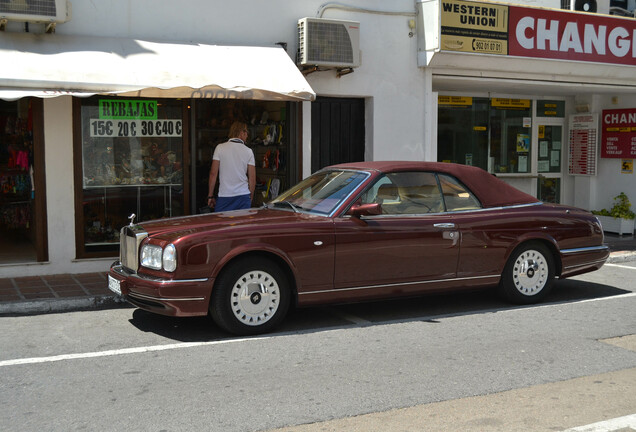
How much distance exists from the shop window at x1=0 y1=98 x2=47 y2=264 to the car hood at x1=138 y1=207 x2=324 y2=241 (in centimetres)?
332

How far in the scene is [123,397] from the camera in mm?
5051

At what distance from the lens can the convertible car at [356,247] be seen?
652 centimetres

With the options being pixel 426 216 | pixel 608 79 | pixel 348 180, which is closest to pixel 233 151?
pixel 348 180

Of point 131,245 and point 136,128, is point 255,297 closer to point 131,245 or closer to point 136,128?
point 131,245

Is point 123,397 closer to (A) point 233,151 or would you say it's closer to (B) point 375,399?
(B) point 375,399

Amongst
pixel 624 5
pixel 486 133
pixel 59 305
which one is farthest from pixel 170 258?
pixel 624 5

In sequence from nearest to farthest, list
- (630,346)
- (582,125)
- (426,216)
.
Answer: (630,346)
(426,216)
(582,125)

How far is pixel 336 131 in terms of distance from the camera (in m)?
11.8

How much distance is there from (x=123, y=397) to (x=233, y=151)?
5.16 metres

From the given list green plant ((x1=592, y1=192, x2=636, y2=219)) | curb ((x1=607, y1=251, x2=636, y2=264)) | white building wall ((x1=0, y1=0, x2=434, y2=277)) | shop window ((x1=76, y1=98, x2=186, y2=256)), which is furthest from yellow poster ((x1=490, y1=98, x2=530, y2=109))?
shop window ((x1=76, y1=98, x2=186, y2=256))

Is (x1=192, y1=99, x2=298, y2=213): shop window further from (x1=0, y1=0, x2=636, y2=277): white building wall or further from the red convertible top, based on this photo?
the red convertible top

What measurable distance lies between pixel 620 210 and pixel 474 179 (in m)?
7.60

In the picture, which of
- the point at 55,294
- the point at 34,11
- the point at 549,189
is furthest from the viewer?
the point at 549,189

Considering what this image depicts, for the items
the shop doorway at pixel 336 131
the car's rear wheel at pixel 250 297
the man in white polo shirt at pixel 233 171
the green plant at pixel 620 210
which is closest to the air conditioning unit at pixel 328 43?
the shop doorway at pixel 336 131
